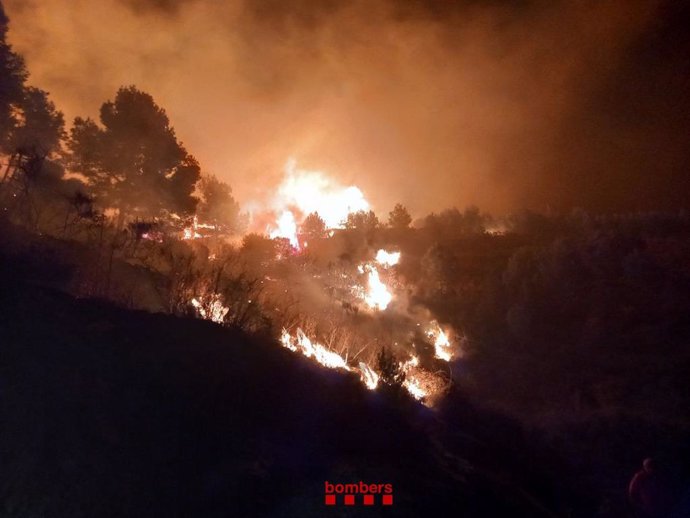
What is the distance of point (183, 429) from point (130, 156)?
2274cm

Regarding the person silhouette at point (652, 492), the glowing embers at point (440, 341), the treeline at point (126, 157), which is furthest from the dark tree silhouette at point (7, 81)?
the person silhouette at point (652, 492)

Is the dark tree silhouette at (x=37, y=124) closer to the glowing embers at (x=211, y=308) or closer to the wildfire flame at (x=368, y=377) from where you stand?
the glowing embers at (x=211, y=308)

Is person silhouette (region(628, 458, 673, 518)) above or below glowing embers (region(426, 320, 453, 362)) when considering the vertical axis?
below

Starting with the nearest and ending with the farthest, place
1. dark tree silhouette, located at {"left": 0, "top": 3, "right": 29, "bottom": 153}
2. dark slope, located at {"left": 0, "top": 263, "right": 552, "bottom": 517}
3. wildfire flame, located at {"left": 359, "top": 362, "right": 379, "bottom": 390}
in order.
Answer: dark slope, located at {"left": 0, "top": 263, "right": 552, "bottom": 517} → wildfire flame, located at {"left": 359, "top": 362, "right": 379, "bottom": 390} → dark tree silhouette, located at {"left": 0, "top": 3, "right": 29, "bottom": 153}

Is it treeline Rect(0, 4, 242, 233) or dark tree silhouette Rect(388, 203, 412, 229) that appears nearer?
treeline Rect(0, 4, 242, 233)

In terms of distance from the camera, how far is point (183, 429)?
7148mm

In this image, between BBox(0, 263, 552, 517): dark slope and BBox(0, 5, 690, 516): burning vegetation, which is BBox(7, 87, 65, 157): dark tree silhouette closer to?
BBox(0, 5, 690, 516): burning vegetation

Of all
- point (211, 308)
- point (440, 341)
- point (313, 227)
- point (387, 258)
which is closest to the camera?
point (211, 308)

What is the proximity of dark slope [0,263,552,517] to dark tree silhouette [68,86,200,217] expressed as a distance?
18.2 meters

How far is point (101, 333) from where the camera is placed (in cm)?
872

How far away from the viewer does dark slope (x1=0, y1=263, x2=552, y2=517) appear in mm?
6043

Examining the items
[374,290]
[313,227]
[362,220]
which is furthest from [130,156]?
[362,220]

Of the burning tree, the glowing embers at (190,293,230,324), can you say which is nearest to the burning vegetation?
the glowing embers at (190,293,230,324)

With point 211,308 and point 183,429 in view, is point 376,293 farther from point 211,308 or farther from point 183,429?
point 183,429
